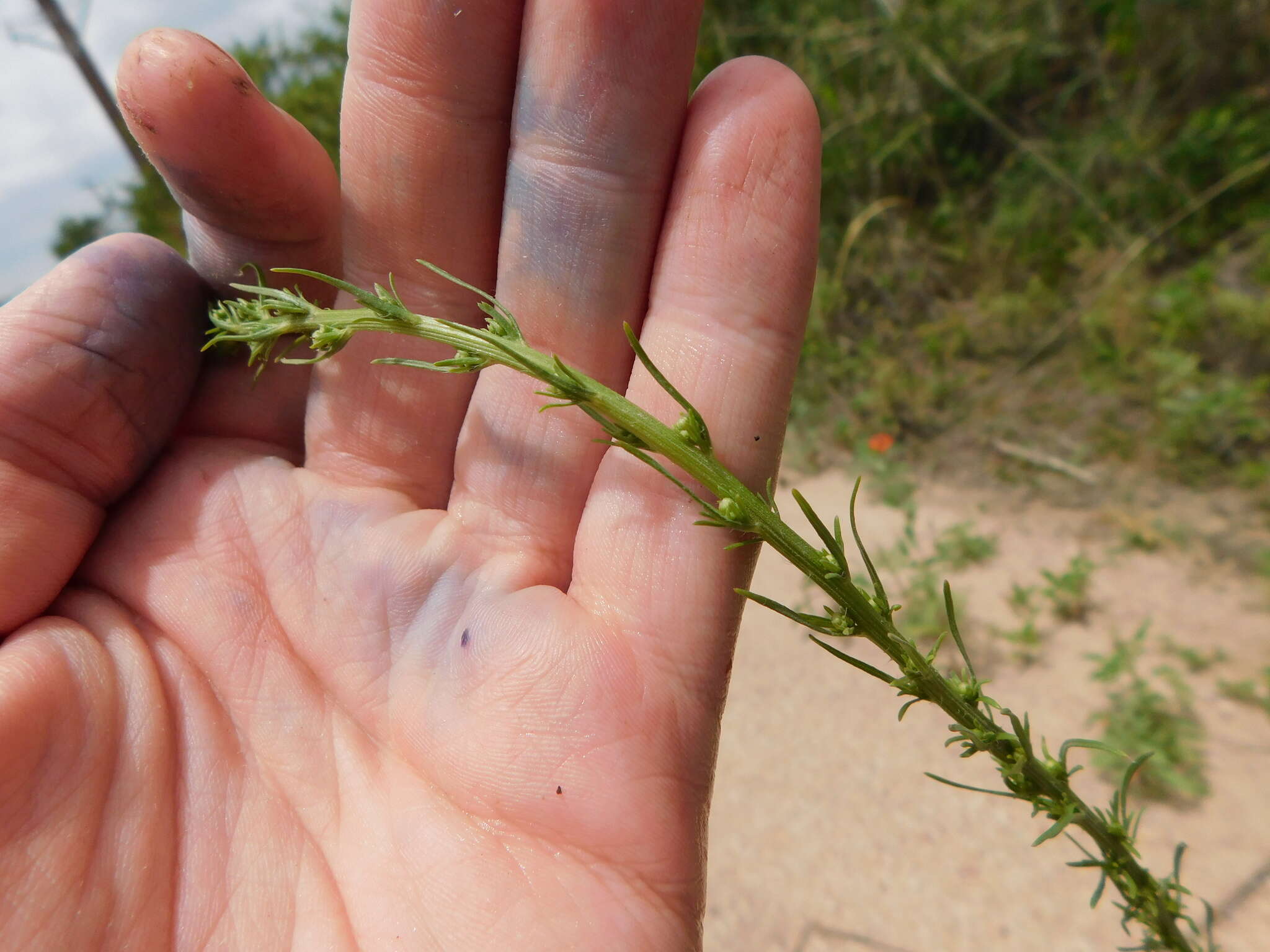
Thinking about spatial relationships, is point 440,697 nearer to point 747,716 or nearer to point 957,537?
point 747,716

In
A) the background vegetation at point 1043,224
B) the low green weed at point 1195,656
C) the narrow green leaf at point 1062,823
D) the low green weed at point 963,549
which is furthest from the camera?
the background vegetation at point 1043,224

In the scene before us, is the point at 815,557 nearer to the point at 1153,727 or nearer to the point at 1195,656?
the point at 1153,727

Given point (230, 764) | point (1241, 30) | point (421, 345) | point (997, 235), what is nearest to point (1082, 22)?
point (1241, 30)

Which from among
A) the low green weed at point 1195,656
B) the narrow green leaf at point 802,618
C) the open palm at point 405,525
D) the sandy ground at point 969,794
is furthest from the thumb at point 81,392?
the low green weed at point 1195,656

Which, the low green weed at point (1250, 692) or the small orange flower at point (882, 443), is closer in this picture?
the low green weed at point (1250, 692)

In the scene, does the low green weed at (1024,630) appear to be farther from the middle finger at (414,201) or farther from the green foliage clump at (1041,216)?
the middle finger at (414,201)

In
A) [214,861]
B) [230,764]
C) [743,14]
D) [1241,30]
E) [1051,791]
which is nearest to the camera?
[1051,791]
